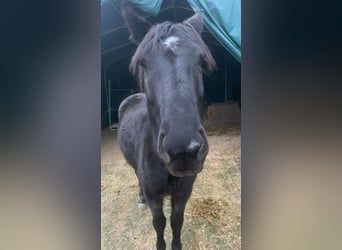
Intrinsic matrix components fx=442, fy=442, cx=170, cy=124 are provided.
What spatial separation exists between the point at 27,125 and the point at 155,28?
0.62 metres

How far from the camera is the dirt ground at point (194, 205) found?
167cm

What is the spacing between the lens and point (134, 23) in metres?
1.67

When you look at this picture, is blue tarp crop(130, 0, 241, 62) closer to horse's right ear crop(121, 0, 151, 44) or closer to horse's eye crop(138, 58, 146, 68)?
horse's right ear crop(121, 0, 151, 44)

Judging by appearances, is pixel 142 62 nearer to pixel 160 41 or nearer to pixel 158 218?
pixel 160 41

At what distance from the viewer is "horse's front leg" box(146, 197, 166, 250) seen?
168 centimetres

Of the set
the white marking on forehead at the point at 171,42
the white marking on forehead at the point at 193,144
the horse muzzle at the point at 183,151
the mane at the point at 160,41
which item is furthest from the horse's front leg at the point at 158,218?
the white marking on forehead at the point at 171,42

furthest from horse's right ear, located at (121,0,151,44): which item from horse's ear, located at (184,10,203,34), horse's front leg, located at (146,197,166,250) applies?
horse's front leg, located at (146,197,166,250)

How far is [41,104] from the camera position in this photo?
1.71 m

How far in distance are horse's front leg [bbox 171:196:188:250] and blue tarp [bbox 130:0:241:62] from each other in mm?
587

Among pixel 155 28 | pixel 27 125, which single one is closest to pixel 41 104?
pixel 27 125

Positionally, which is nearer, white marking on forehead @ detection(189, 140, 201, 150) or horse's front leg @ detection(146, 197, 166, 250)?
white marking on forehead @ detection(189, 140, 201, 150)

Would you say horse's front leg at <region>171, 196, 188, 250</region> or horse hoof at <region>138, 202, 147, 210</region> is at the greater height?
horse hoof at <region>138, 202, 147, 210</region>

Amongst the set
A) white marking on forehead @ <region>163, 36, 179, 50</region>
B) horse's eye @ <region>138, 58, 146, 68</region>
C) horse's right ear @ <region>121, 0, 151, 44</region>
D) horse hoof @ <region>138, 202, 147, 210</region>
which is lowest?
horse hoof @ <region>138, 202, 147, 210</region>

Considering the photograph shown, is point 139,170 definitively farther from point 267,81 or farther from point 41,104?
point 267,81
